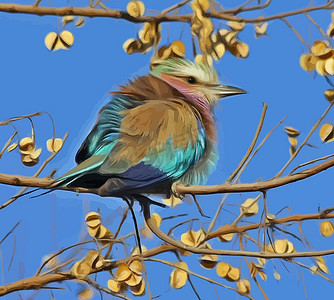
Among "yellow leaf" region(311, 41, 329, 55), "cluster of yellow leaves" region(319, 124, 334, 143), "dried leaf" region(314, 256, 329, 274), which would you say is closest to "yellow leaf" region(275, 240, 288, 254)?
"dried leaf" region(314, 256, 329, 274)

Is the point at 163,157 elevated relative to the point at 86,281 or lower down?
elevated

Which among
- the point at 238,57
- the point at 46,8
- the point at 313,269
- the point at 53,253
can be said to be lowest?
the point at 313,269

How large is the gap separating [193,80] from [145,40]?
4.0 inches

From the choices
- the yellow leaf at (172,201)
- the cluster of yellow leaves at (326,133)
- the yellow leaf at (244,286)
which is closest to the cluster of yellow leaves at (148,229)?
the yellow leaf at (172,201)

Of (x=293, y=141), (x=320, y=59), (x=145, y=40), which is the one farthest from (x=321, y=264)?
(x=145, y=40)

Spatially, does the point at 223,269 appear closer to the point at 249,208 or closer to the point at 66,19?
the point at 249,208

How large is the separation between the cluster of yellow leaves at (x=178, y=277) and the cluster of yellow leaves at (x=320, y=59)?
0.32 m

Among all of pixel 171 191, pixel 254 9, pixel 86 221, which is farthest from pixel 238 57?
pixel 86 221

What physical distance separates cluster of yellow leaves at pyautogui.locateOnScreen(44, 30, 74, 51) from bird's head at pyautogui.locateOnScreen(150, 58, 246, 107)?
0.14 metres

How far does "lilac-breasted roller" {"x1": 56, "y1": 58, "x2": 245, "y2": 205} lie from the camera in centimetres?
100

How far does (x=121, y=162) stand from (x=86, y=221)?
0.31ft

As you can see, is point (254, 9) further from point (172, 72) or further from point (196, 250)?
point (196, 250)

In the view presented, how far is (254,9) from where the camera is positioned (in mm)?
1107

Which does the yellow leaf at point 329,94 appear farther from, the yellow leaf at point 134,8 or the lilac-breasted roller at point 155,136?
the yellow leaf at point 134,8
